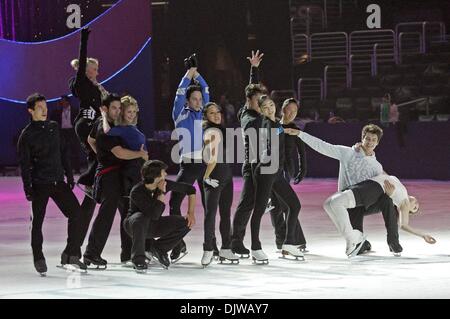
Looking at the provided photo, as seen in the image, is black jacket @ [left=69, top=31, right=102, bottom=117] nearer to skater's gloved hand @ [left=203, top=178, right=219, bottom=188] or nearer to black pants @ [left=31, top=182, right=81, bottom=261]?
black pants @ [left=31, top=182, right=81, bottom=261]

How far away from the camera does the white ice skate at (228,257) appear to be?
10.3 m

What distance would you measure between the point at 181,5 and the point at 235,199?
764cm

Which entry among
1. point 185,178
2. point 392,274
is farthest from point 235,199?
point 392,274

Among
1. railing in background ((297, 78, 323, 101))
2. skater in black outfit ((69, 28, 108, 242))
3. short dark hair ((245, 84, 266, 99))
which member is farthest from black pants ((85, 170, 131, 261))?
railing in background ((297, 78, 323, 101))

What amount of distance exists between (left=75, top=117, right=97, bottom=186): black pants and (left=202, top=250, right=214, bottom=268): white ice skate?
3.79 ft

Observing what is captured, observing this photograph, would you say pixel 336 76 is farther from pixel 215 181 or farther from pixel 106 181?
pixel 106 181

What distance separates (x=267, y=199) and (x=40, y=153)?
2.00 meters

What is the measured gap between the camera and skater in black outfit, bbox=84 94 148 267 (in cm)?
1005

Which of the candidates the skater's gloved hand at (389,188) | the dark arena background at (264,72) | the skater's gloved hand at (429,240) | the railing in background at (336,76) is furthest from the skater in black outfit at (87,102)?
the railing in background at (336,76)

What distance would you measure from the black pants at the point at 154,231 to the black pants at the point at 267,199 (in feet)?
2.14

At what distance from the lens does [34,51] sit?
2444cm

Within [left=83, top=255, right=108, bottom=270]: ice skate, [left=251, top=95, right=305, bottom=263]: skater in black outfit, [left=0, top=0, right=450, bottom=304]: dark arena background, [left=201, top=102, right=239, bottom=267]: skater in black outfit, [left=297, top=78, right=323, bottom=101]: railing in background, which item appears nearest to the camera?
[left=83, top=255, right=108, bottom=270]: ice skate

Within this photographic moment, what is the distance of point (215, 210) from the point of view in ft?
33.8
